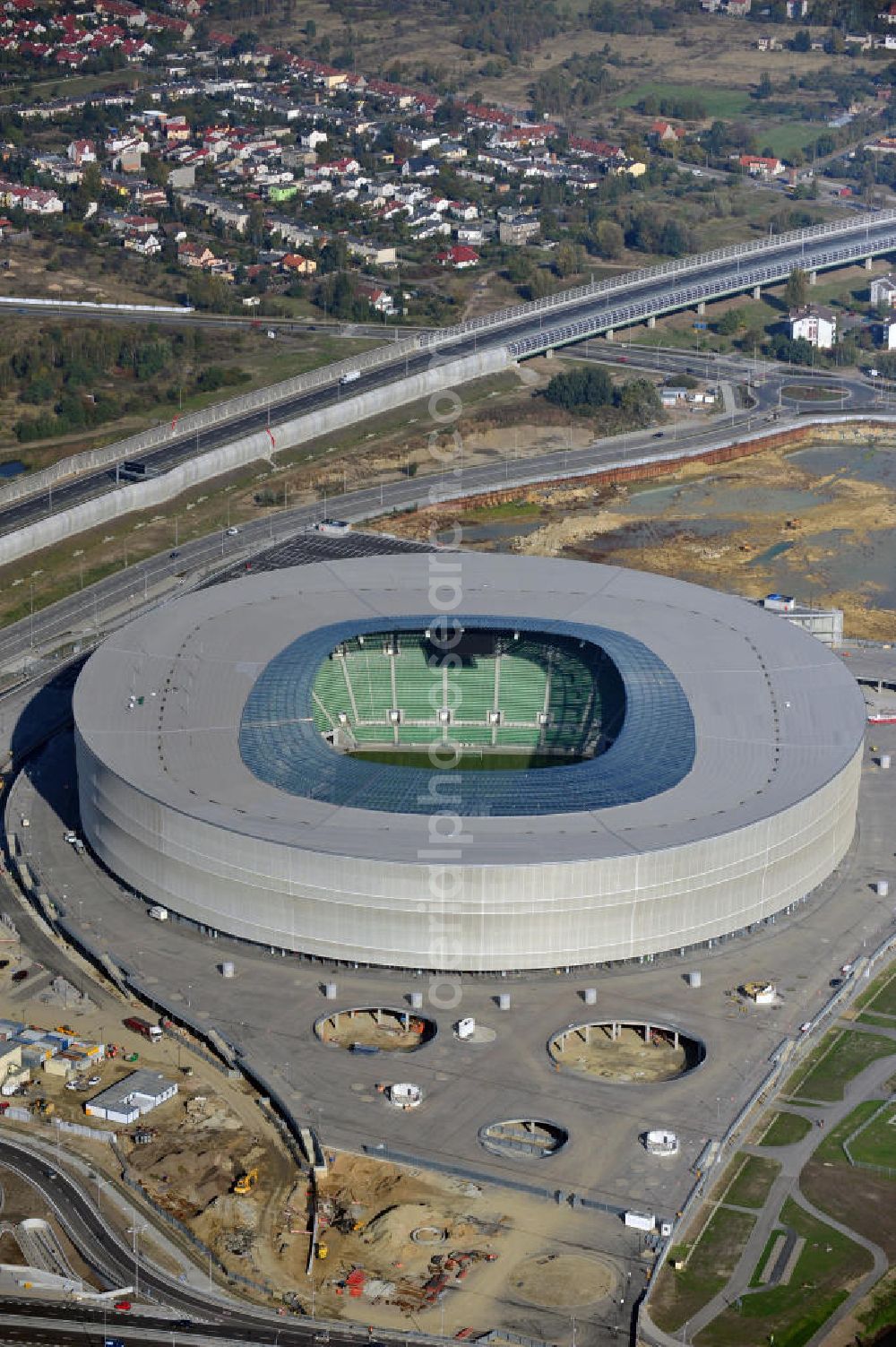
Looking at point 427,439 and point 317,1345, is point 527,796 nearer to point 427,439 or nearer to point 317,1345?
point 317,1345

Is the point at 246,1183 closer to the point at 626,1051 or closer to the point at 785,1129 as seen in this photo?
the point at 626,1051

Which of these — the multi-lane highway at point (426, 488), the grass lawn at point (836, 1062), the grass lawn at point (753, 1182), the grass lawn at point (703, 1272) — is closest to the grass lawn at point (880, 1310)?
the grass lawn at point (703, 1272)

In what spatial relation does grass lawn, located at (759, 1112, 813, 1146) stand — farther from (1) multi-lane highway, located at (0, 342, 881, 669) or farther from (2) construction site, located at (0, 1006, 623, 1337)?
(1) multi-lane highway, located at (0, 342, 881, 669)

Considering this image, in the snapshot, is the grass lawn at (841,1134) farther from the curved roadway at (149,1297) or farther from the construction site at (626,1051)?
the curved roadway at (149,1297)

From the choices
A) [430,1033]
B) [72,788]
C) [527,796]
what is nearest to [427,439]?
[72,788]

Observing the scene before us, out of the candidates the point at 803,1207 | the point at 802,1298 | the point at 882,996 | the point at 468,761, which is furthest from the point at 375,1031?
the point at 468,761
